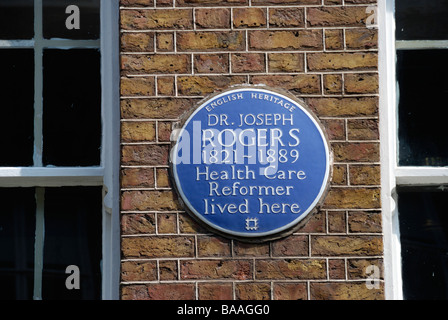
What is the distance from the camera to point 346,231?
2.81m

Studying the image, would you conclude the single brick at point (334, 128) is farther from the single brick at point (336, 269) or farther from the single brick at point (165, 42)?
the single brick at point (165, 42)

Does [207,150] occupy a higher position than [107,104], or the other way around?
[107,104]

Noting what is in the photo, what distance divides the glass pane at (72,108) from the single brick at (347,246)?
3.19ft

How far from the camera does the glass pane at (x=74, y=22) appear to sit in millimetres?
3125

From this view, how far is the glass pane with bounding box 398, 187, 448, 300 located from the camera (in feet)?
9.71

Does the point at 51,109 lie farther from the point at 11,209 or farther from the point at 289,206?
the point at 289,206

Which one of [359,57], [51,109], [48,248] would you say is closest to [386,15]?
[359,57]

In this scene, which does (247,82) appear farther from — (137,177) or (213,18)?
(137,177)

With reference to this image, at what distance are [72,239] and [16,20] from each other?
3.15 feet

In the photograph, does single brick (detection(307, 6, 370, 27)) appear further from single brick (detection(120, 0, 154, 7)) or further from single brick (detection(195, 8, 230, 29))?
single brick (detection(120, 0, 154, 7))

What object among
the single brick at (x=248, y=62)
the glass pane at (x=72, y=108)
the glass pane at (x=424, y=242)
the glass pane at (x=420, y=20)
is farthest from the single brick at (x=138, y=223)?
the glass pane at (x=420, y=20)

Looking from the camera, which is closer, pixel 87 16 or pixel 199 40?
pixel 199 40

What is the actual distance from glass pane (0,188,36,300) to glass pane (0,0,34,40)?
659mm

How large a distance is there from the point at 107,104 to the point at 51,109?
0.84ft
